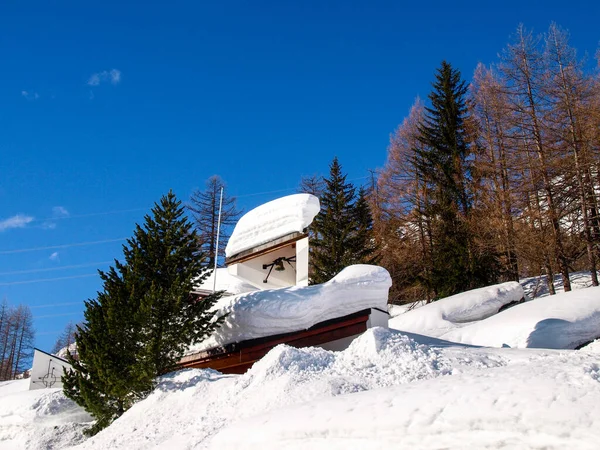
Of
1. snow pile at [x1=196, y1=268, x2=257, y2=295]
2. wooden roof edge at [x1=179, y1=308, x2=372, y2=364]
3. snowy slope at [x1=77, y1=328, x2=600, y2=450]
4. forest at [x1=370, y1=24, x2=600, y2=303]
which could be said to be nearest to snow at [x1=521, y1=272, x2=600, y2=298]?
forest at [x1=370, y1=24, x2=600, y2=303]

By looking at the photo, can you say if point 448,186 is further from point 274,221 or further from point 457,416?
point 457,416

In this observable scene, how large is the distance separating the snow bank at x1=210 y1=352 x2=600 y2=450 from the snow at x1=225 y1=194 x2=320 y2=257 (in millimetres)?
7625

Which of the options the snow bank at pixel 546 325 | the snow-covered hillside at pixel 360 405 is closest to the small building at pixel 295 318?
→ the snow-covered hillside at pixel 360 405

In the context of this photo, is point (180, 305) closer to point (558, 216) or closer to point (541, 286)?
point (558, 216)

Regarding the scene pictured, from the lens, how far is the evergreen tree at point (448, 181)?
22219 mm

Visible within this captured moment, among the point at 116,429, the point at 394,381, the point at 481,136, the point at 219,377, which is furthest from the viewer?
the point at 481,136

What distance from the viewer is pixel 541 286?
2111cm

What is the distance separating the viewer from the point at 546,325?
12.0 meters

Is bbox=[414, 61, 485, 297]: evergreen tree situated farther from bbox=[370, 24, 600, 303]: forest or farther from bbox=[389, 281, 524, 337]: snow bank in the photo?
bbox=[389, 281, 524, 337]: snow bank

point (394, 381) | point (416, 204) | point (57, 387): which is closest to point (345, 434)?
point (394, 381)

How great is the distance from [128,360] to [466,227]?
1766 centimetres

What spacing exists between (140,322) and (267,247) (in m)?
5.27

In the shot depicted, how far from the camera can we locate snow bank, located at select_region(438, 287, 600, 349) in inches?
463

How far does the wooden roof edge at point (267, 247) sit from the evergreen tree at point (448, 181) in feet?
37.8
